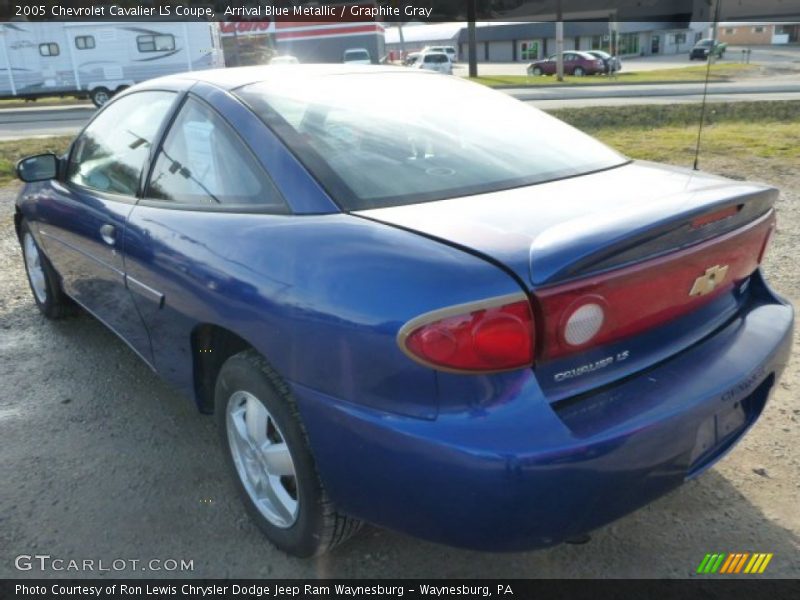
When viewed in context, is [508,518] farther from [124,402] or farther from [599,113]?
[599,113]

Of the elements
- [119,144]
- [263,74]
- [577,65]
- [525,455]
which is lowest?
[577,65]

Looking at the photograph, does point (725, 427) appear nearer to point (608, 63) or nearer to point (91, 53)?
point (91, 53)

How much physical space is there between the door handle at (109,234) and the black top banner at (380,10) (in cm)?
1399

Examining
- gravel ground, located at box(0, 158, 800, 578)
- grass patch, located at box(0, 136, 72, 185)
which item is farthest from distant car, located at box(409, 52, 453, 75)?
gravel ground, located at box(0, 158, 800, 578)

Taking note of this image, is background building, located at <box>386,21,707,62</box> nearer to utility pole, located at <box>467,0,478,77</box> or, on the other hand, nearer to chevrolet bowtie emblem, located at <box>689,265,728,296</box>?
utility pole, located at <box>467,0,478,77</box>

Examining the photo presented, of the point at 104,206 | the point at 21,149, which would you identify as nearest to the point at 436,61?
the point at 21,149

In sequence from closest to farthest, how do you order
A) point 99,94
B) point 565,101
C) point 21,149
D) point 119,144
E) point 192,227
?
point 192,227, point 119,144, point 21,149, point 565,101, point 99,94

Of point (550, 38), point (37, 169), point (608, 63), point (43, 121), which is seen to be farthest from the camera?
point (550, 38)

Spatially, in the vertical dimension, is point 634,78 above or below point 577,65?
below

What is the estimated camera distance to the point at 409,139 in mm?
2486

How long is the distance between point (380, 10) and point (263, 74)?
4377 cm

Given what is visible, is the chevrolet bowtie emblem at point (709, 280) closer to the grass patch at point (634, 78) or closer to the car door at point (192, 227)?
the car door at point (192, 227)

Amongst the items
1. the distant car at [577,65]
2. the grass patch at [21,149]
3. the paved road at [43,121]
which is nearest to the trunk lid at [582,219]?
the grass patch at [21,149]

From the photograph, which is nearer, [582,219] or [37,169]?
[582,219]
